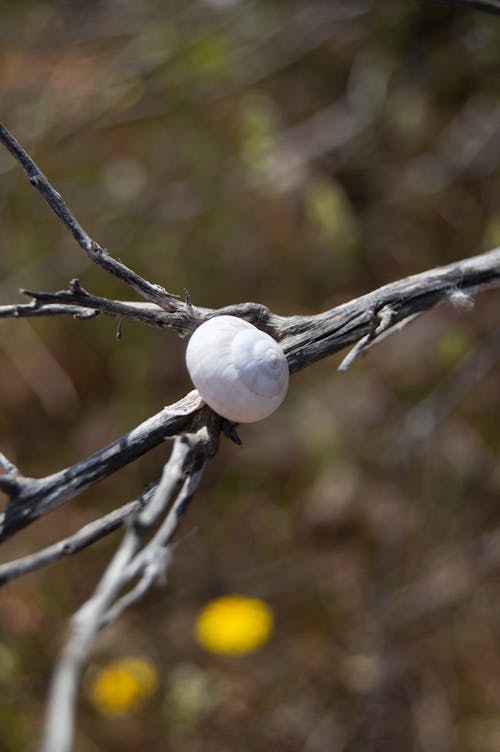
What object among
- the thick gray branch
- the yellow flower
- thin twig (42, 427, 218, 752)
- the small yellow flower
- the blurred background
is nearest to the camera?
thin twig (42, 427, 218, 752)

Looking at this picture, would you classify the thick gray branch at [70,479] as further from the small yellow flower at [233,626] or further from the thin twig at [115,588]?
the small yellow flower at [233,626]

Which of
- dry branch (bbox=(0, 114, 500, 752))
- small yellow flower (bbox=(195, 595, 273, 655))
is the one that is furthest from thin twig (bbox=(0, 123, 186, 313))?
small yellow flower (bbox=(195, 595, 273, 655))

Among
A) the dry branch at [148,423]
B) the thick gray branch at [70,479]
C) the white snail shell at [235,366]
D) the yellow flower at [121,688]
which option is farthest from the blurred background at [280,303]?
the thick gray branch at [70,479]

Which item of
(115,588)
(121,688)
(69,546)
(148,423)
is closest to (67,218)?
(148,423)

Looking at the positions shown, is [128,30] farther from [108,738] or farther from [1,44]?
[108,738]

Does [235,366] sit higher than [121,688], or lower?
higher

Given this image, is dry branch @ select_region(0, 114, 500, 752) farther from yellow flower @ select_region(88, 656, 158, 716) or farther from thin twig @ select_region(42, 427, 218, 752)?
yellow flower @ select_region(88, 656, 158, 716)

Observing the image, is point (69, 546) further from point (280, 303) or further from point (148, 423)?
point (280, 303)
